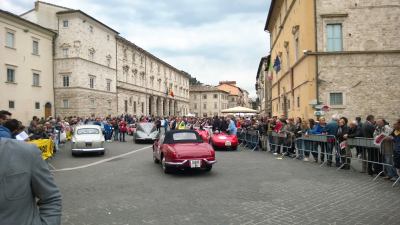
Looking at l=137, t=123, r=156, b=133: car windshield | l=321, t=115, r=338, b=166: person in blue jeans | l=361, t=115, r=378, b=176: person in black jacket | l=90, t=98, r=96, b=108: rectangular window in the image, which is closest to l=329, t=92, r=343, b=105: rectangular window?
l=361, t=115, r=378, b=176: person in black jacket

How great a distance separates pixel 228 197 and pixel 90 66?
4712 cm

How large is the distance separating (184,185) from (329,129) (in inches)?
262

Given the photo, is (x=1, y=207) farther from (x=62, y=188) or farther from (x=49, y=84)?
(x=49, y=84)

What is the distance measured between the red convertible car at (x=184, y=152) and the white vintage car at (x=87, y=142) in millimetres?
6410

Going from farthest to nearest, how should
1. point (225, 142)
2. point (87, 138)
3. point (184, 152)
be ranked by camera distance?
1. point (225, 142)
2. point (87, 138)
3. point (184, 152)

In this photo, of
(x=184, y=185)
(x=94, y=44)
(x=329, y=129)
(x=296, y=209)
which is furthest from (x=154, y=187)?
(x=94, y=44)

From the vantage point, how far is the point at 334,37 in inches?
960

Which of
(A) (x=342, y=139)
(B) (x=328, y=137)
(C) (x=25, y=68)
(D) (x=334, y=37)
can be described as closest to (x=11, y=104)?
(C) (x=25, y=68)

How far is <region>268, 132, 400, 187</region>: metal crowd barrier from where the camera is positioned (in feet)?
38.2

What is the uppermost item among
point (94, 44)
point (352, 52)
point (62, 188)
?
point (94, 44)

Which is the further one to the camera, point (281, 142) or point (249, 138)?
point (249, 138)

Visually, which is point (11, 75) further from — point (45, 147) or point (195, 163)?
point (195, 163)

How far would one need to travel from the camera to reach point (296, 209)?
752cm

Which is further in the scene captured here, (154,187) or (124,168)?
(124,168)
